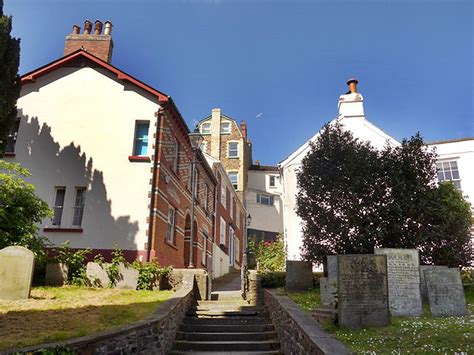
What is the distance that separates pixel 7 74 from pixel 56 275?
6.94 m

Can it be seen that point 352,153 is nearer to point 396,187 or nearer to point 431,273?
point 396,187

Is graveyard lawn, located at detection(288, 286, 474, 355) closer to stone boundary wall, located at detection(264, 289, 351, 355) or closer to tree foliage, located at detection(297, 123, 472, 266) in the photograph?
stone boundary wall, located at detection(264, 289, 351, 355)

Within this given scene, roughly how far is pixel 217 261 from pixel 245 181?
12.9m

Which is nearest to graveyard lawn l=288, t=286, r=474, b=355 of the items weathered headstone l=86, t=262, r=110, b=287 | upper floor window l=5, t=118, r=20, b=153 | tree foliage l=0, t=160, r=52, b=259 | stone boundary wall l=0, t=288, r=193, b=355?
stone boundary wall l=0, t=288, r=193, b=355

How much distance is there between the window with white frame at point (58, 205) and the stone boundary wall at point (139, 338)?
7.83m

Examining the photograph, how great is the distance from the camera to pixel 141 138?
18.4m

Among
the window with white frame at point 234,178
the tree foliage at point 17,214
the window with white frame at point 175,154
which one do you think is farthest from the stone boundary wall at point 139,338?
the window with white frame at point 234,178

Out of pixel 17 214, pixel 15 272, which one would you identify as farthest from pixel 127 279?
pixel 17 214

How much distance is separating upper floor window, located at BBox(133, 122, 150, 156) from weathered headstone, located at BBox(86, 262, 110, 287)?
18.3ft

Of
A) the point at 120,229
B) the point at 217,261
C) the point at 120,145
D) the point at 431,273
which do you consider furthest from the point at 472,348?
the point at 217,261

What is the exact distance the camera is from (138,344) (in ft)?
27.8

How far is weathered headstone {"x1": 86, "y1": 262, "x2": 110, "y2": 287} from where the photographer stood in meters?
14.1

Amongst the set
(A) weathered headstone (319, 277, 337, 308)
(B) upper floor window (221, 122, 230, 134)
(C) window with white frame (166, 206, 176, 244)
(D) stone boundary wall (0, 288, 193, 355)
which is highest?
(B) upper floor window (221, 122, 230, 134)

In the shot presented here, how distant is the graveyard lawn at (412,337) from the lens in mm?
6691
